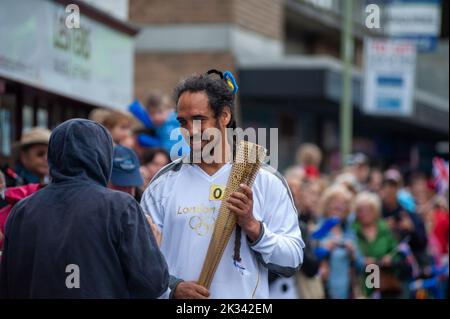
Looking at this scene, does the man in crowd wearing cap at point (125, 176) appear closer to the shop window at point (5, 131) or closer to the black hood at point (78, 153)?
the black hood at point (78, 153)

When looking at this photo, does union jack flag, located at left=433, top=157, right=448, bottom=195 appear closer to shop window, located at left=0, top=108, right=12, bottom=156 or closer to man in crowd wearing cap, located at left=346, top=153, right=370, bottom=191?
man in crowd wearing cap, located at left=346, top=153, right=370, bottom=191

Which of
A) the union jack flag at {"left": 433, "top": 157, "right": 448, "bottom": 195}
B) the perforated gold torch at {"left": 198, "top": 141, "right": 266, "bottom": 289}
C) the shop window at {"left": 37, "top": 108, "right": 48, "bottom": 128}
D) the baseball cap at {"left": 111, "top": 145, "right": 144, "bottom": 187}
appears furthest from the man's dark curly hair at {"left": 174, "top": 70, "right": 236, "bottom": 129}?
the union jack flag at {"left": 433, "top": 157, "right": 448, "bottom": 195}

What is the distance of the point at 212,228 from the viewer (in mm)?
5508

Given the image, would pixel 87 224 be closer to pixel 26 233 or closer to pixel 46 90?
pixel 26 233

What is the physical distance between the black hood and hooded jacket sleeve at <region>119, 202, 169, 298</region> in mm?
245

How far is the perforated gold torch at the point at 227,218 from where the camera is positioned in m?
5.46

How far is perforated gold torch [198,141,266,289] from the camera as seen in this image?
546cm

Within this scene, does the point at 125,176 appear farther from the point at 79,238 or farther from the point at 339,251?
the point at 339,251

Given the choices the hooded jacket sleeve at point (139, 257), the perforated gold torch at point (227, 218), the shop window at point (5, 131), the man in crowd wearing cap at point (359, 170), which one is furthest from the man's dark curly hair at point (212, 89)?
the man in crowd wearing cap at point (359, 170)

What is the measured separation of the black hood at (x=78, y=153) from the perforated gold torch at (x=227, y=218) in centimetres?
72

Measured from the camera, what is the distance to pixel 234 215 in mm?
5453

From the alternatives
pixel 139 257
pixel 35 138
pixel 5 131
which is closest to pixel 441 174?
pixel 5 131
